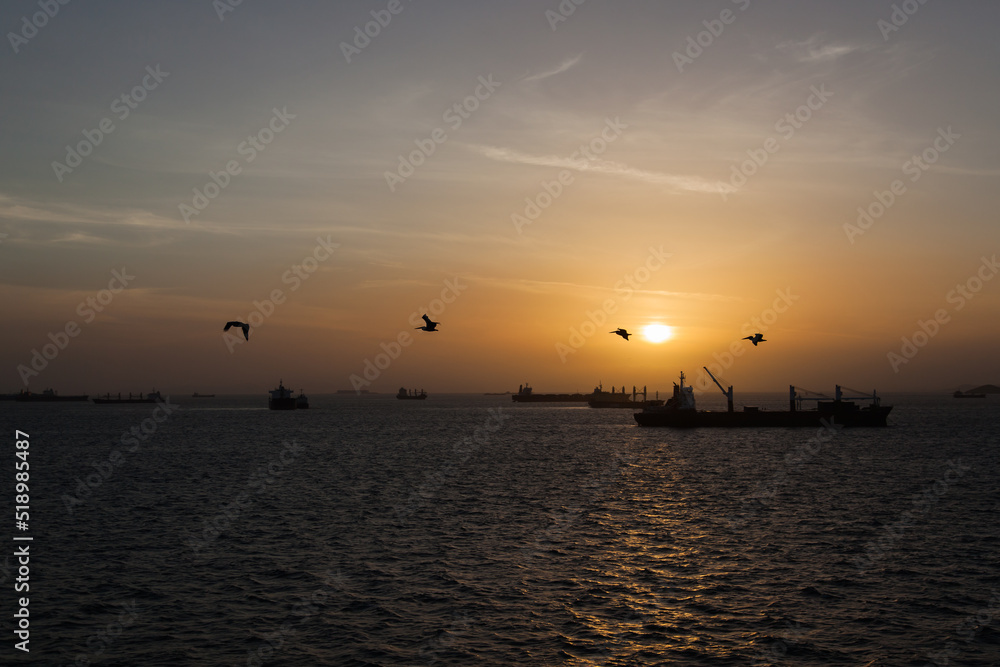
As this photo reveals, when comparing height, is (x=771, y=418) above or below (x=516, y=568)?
above

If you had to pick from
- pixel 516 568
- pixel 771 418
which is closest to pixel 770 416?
pixel 771 418

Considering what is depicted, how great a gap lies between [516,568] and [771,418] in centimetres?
10825

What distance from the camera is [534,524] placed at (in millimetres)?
37188

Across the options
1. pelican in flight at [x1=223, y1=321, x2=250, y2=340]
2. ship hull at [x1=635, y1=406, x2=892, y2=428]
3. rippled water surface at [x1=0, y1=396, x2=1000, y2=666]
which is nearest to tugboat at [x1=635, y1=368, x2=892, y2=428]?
ship hull at [x1=635, y1=406, x2=892, y2=428]

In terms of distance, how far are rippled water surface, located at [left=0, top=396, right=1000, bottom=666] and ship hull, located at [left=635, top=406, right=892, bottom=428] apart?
66.7m

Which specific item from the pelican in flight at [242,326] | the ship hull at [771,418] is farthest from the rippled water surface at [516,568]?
the ship hull at [771,418]

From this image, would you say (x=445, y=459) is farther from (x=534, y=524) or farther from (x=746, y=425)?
(x=746, y=425)

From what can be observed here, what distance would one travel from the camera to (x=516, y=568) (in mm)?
28203

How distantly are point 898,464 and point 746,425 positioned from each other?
6256cm

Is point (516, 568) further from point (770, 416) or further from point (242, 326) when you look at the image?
point (770, 416)

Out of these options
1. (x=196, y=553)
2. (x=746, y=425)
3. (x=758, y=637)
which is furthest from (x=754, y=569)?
(x=746, y=425)

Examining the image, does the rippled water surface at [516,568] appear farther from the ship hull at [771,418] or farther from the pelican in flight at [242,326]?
the ship hull at [771,418]

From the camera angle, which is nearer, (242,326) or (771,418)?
(242,326)

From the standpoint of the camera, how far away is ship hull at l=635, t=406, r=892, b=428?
12569cm
